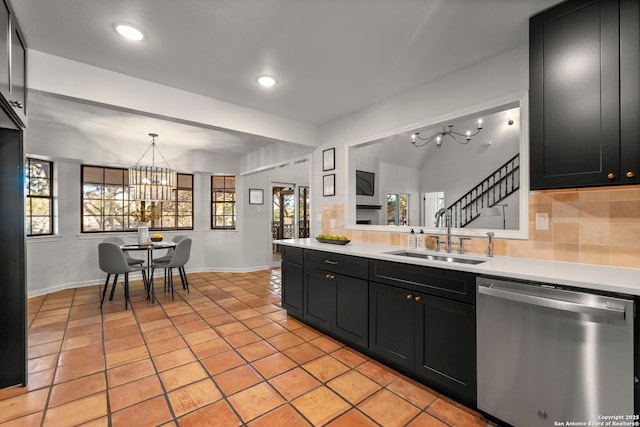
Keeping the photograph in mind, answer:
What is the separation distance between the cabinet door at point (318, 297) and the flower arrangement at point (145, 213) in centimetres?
331

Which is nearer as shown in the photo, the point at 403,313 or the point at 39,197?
the point at 403,313

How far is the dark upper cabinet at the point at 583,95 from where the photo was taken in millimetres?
1490

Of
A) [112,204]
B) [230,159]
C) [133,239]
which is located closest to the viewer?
[112,204]

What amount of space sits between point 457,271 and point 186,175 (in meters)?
5.55

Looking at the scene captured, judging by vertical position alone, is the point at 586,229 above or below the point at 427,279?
above

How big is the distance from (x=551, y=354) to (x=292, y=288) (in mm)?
2405

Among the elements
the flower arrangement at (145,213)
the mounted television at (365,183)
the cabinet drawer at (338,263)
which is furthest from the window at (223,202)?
the cabinet drawer at (338,263)

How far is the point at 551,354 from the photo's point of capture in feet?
4.80

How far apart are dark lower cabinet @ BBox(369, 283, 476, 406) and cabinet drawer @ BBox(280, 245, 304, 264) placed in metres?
1.05

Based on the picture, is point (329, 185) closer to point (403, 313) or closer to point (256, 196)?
point (403, 313)

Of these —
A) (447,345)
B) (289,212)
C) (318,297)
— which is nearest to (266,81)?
(318,297)

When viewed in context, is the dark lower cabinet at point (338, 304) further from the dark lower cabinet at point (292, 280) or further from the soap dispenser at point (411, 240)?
the soap dispenser at point (411, 240)

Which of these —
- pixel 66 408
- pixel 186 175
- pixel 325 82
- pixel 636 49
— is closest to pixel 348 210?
pixel 325 82

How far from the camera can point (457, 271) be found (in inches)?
72.7
